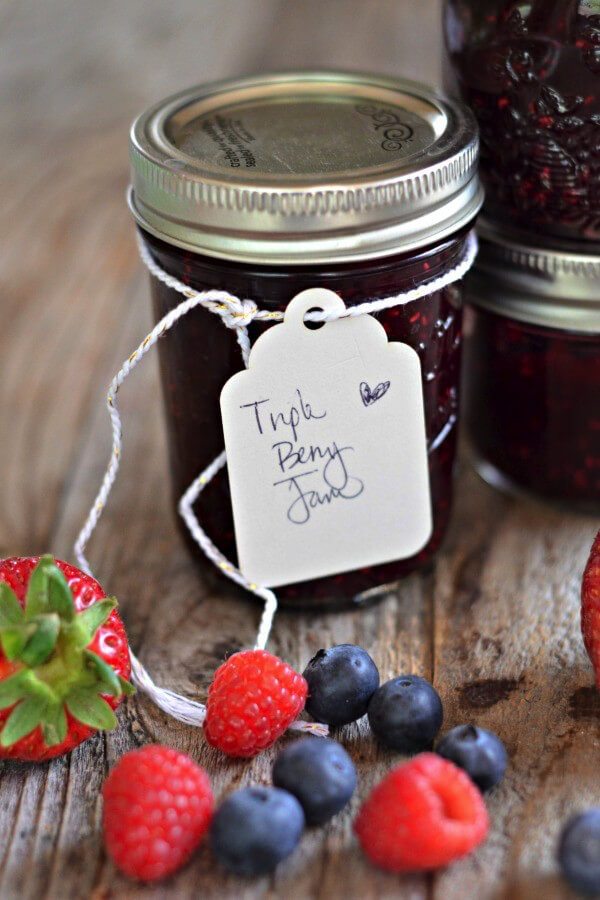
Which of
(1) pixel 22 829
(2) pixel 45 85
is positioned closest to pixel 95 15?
(2) pixel 45 85

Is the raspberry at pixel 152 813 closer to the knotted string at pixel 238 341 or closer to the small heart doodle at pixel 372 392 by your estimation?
the knotted string at pixel 238 341

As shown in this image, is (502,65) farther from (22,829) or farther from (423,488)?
(22,829)

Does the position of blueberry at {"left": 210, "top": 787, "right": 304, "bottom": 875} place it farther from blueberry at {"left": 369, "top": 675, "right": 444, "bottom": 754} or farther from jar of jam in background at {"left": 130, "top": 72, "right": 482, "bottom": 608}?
jar of jam in background at {"left": 130, "top": 72, "right": 482, "bottom": 608}

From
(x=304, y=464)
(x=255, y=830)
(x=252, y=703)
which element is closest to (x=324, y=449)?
(x=304, y=464)

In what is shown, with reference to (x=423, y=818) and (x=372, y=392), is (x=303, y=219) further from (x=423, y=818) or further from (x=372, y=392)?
(x=423, y=818)

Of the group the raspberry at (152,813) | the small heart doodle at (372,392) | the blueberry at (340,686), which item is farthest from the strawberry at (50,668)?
the small heart doodle at (372,392)

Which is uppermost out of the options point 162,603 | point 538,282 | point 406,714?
point 538,282
